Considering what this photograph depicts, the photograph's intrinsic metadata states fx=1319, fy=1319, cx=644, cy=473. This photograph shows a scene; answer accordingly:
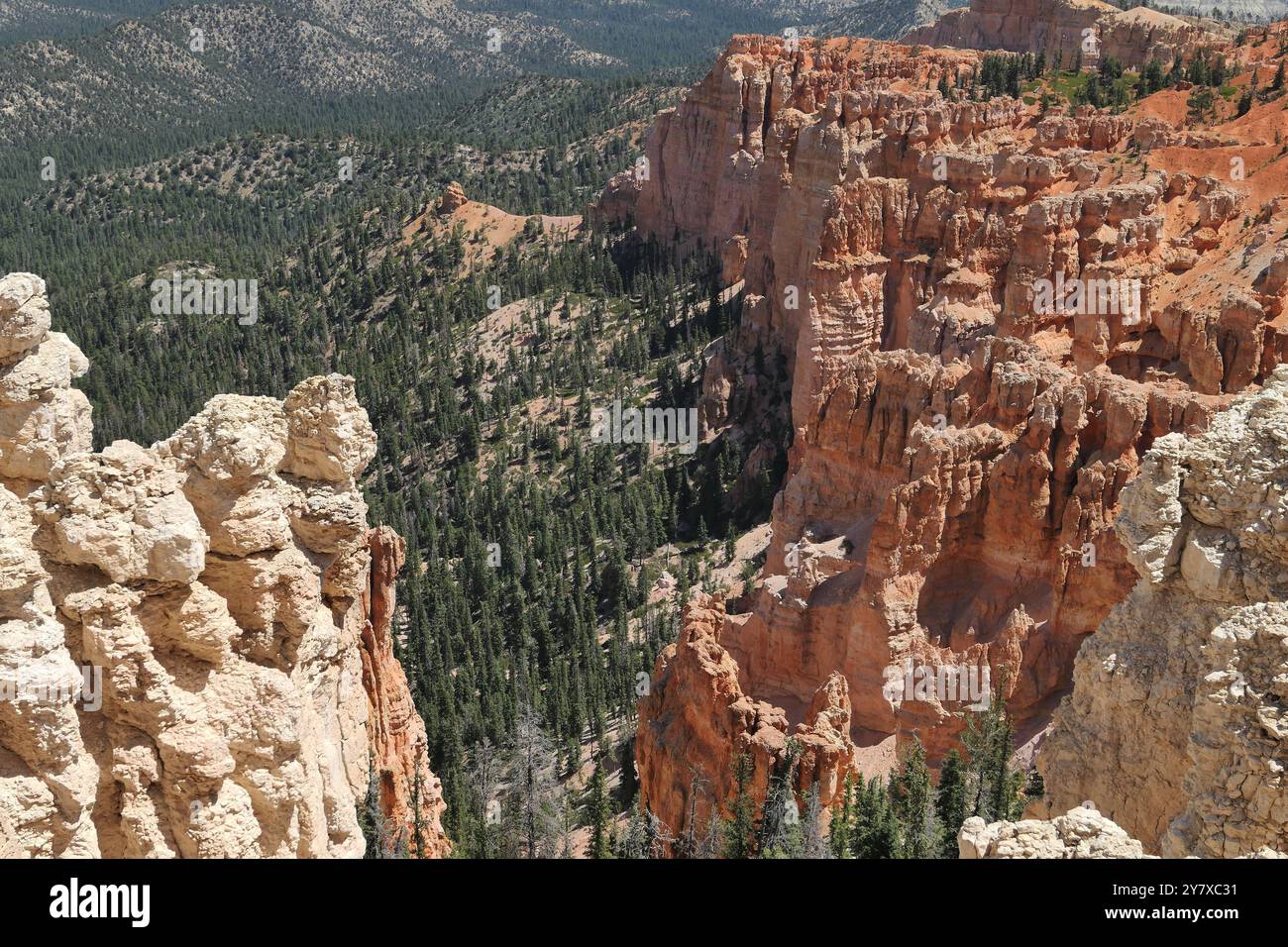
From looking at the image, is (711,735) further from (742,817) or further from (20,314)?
(20,314)

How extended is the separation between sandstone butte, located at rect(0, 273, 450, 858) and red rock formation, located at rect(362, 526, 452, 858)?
8.89 m

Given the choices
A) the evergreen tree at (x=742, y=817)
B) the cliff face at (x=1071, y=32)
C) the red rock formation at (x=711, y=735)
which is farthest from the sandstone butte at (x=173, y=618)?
the cliff face at (x=1071, y=32)

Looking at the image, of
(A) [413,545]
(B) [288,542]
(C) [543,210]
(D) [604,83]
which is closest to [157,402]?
(A) [413,545]

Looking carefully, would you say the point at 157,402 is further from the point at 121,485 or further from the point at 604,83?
the point at 604,83

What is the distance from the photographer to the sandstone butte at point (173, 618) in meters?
11.7

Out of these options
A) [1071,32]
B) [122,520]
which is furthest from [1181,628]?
[1071,32]

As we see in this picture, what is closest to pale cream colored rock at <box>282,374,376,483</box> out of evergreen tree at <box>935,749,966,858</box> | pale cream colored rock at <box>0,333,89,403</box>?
pale cream colored rock at <box>0,333,89,403</box>

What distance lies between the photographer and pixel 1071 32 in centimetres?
10469

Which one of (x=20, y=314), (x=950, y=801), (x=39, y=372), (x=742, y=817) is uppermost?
(x=20, y=314)

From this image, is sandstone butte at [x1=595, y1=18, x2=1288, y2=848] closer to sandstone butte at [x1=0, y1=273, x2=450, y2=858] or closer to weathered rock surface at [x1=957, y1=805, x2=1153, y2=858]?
weathered rock surface at [x1=957, y1=805, x2=1153, y2=858]

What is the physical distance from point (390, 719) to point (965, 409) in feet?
59.6

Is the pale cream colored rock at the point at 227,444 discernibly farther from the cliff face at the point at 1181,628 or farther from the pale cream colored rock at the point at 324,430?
the cliff face at the point at 1181,628

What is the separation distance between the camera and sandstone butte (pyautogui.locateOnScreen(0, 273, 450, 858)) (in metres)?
11.7
